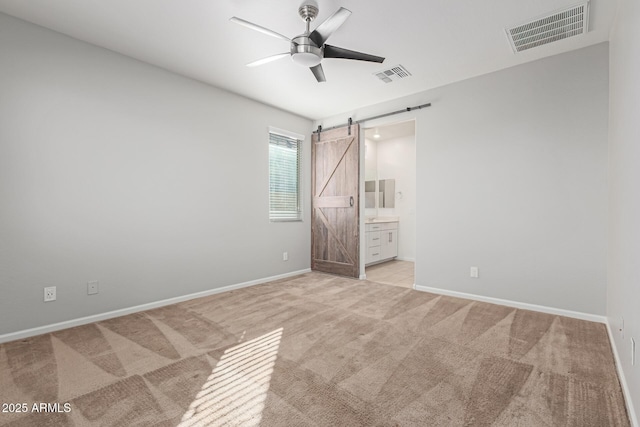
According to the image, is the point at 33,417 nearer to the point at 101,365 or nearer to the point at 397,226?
the point at 101,365

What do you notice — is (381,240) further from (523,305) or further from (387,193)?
(523,305)

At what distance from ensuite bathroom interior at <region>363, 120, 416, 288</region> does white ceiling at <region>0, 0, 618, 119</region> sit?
8.48 ft

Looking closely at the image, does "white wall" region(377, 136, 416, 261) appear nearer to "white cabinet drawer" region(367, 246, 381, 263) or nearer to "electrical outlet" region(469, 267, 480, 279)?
"white cabinet drawer" region(367, 246, 381, 263)

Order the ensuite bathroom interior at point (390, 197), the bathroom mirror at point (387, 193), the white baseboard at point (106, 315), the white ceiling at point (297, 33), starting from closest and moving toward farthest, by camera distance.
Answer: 1. the white ceiling at point (297, 33)
2. the white baseboard at point (106, 315)
3. the ensuite bathroom interior at point (390, 197)
4. the bathroom mirror at point (387, 193)

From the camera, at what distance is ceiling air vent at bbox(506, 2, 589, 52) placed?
2465 mm

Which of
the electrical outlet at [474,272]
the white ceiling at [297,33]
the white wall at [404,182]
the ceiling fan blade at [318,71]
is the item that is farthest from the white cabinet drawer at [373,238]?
the ceiling fan blade at [318,71]

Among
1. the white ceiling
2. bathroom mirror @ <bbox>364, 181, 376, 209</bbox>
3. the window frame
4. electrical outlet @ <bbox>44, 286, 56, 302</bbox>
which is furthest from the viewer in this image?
bathroom mirror @ <bbox>364, 181, 376, 209</bbox>

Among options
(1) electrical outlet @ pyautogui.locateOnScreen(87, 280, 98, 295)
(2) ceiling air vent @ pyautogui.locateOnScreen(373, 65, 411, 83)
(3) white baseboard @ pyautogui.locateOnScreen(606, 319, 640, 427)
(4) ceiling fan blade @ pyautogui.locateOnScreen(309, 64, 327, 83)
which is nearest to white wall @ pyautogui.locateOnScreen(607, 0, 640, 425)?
(3) white baseboard @ pyautogui.locateOnScreen(606, 319, 640, 427)

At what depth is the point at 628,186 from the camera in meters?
1.77

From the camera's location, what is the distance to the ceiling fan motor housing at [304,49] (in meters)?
2.43

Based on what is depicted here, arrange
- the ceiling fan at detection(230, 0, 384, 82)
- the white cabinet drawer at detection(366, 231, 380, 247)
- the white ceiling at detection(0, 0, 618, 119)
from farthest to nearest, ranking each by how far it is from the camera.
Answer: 1. the white cabinet drawer at detection(366, 231, 380, 247)
2. the white ceiling at detection(0, 0, 618, 119)
3. the ceiling fan at detection(230, 0, 384, 82)

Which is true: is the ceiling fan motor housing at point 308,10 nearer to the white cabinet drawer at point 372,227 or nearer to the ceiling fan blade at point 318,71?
the ceiling fan blade at point 318,71

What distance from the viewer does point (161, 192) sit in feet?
11.2

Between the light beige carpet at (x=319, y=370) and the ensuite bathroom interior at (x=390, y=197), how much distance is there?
2787 millimetres
